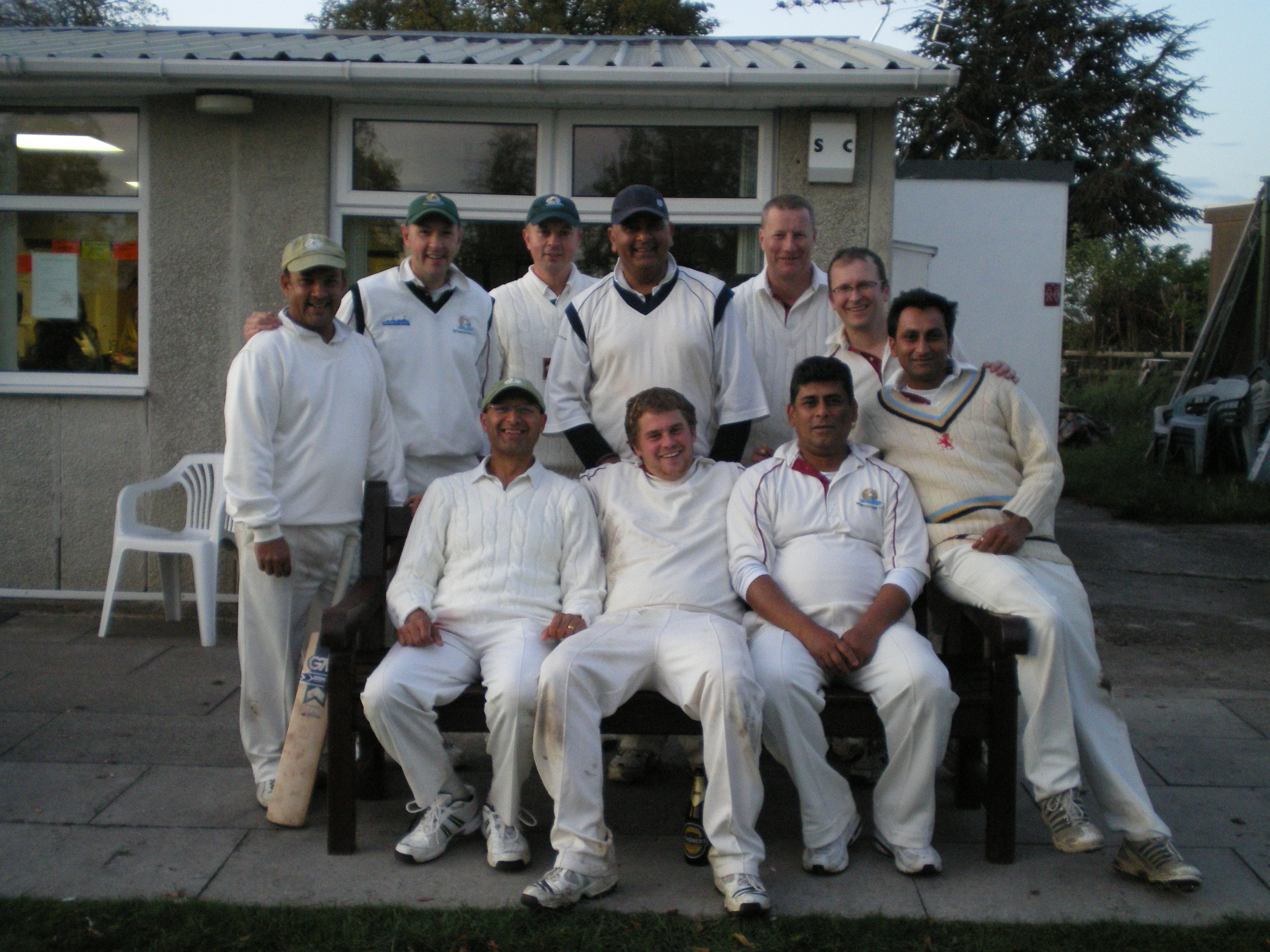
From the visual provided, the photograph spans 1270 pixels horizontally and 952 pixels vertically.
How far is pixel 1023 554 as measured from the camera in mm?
3818

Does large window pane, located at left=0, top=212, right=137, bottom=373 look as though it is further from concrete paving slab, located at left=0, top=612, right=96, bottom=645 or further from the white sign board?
the white sign board

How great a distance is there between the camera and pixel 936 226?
32.6ft

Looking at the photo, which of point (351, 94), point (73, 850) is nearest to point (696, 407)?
point (73, 850)

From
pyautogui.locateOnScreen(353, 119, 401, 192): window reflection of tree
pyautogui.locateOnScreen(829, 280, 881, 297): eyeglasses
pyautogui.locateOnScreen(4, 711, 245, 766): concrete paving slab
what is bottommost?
pyautogui.locateOnScreen(4, 711, 245, 766): concrete paving slab

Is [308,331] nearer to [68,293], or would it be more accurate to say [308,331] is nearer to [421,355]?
[421,355]

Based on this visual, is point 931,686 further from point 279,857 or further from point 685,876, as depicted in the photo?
point 279,857

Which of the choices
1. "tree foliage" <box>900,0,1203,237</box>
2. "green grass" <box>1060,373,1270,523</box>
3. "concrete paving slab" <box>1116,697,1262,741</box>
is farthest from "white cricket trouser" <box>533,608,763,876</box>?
"tree foliage" <box>900,0,1203,237</box>

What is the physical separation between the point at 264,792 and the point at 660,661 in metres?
1.45

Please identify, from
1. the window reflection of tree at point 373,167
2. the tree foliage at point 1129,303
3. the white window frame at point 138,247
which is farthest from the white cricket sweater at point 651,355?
the tree foliage at point 1129,303

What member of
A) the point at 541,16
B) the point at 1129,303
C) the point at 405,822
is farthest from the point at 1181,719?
the point at 541,16

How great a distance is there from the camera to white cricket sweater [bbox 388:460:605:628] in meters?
3.74

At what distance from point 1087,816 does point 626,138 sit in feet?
14.2

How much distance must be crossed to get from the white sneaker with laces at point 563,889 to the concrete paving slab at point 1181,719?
8.47 feet

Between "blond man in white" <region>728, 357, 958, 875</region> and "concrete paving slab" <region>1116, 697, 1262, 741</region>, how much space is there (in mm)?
1742
